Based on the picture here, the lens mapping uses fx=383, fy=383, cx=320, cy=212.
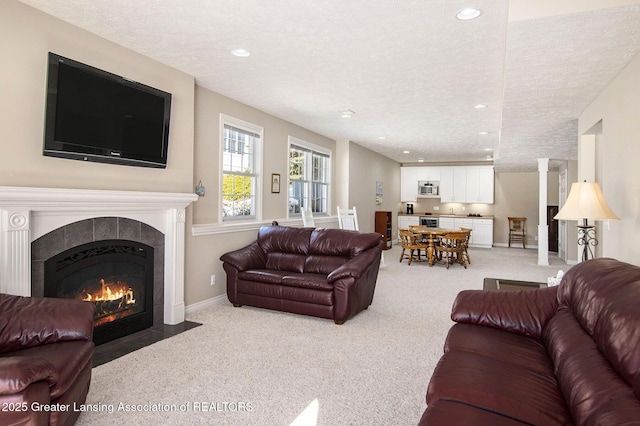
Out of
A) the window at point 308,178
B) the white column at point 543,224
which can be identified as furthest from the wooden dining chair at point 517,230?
the window at point 308,178

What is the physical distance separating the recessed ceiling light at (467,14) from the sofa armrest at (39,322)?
3160 millimetres

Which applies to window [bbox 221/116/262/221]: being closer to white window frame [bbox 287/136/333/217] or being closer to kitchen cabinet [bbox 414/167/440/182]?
white window frame [bbox 287/136/333/217]

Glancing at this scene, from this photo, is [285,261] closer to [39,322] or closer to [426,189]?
[39,322]

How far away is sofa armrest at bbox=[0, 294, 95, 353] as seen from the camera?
206 centimetres

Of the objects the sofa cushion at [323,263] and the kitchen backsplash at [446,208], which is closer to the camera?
the sofa cushion at [323,263]

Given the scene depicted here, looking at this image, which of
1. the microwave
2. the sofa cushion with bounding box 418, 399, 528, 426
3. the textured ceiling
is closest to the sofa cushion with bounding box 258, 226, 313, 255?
the textured ceiling

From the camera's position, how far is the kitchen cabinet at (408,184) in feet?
41.0

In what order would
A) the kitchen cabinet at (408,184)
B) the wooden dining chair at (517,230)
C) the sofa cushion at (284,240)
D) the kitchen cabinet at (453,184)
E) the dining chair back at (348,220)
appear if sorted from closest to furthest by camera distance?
the sofa cushion at (284,240), the dining chair back at (348,220), the wooden dining chair at (517,230), the kitchen cabinet at (453,184), the kitchen cabinet at (408,184)

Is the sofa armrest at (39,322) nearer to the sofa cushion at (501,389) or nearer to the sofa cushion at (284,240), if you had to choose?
the sofa cushion at (501,389)

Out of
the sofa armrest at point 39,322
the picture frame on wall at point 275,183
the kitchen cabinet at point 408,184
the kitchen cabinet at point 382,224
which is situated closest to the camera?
the sofa armrest at point 39,322

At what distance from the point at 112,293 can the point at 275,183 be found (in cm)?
302

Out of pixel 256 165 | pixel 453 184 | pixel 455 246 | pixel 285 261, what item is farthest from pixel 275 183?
pixel 453 184

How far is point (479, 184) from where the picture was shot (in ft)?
38.2

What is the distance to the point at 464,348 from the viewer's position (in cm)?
202
